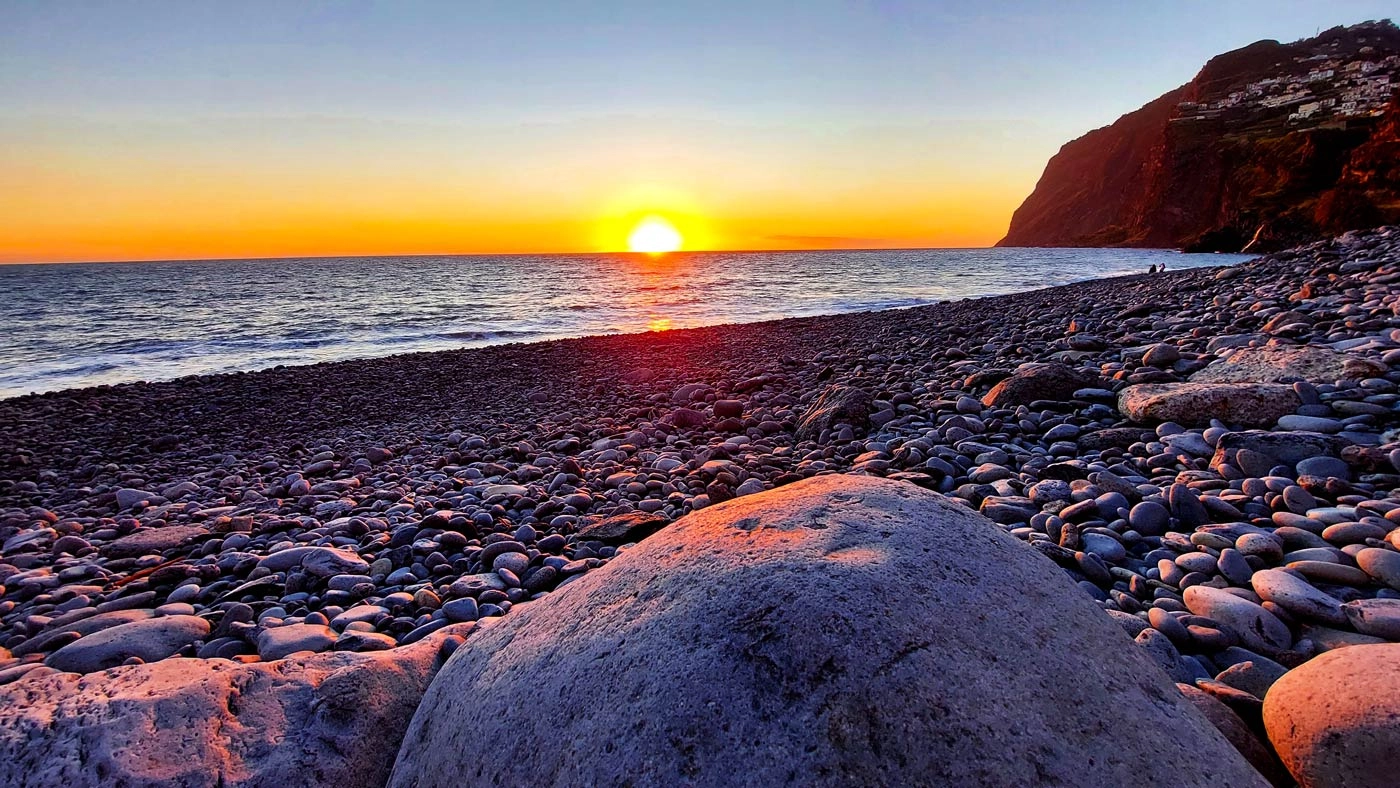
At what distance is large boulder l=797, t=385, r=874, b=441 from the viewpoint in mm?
5520

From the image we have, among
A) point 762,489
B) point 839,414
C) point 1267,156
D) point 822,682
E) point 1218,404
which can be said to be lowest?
point 762,489

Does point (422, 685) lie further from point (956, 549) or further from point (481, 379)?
point (481, 379)

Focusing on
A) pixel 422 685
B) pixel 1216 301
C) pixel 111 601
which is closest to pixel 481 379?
pixel 111 601

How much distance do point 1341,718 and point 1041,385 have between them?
4.12 meters

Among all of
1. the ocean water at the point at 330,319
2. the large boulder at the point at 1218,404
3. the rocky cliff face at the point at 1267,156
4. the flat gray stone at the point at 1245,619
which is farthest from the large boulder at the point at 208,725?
the rocky cliff face at the point at 1267,156

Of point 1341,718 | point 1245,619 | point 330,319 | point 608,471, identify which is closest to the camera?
point 1341,718

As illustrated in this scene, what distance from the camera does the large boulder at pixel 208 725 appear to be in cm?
156

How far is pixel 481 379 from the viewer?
34.7 feet

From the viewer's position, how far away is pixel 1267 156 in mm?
52969

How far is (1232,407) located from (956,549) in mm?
3770

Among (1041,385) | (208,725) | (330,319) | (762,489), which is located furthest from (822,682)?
(330,319)

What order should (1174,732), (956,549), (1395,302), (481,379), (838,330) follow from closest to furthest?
(1174,732) → (956,549) → (1395,302) → (481,379) → (838,330)

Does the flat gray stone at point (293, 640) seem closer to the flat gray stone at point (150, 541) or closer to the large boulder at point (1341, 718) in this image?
the flat gray stone at point (150, 541)

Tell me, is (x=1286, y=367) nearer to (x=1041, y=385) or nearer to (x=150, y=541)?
(x=1041, y=385)
